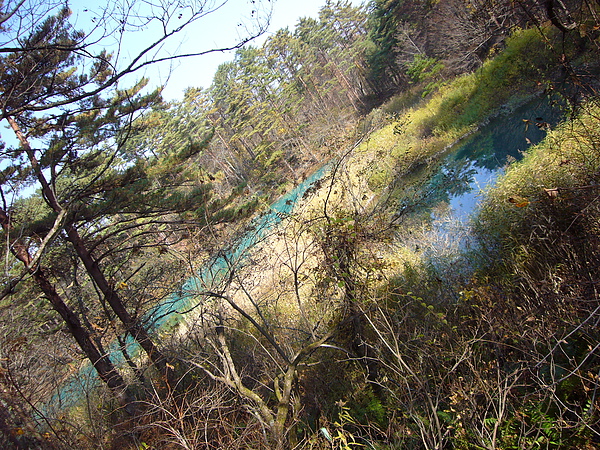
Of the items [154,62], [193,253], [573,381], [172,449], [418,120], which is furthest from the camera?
[418,120]

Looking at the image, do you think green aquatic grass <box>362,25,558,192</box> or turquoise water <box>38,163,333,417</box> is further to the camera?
green aquatic grass <box>362,25,558,192</box>

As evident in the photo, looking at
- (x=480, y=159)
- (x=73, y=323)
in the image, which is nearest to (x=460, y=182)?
(x=480, y=159)

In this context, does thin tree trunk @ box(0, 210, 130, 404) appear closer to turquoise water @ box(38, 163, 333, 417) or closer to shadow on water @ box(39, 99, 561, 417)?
turquoise water @ box(38, 163, 333, 417)

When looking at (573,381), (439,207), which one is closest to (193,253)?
(573,381)

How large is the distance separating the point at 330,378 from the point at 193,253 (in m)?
3.01

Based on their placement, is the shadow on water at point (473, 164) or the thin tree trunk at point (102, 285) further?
the shadow on water at point (473, 164)

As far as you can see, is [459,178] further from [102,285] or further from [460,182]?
[102,285]

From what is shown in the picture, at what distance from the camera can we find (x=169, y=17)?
2.40 meters

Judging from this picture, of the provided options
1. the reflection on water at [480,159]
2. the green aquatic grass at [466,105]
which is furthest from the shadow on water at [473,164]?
the green aquatic grass at [466,105]

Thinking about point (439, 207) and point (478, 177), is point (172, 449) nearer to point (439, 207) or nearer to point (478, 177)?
point (439, 207)

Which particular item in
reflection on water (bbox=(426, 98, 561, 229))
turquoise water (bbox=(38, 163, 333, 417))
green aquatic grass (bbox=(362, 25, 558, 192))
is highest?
Answer: turquoise water (bbox=(38, 163, 333, 417))

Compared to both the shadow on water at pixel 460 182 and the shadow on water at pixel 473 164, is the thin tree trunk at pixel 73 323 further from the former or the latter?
the shadow on water at pixel 473 164

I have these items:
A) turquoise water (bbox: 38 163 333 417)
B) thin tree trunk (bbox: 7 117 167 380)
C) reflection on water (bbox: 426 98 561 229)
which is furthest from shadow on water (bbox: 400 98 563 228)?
thin tree trunk (bbox: 7 117 167 380)

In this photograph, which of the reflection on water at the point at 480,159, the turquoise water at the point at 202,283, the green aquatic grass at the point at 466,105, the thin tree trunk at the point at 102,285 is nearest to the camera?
the turquoise water at the point at 202,283
